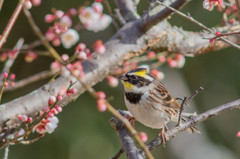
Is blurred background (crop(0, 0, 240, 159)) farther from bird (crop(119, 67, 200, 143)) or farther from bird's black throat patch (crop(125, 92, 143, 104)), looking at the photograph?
bird's black throat patch (crop(125, 92, 143, 104))

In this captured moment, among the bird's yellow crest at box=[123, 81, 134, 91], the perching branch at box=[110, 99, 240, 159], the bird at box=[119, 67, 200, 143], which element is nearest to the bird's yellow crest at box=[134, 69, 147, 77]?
the bird at box=[119, 67, 200, 143]

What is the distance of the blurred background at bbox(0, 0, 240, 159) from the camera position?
4.89m

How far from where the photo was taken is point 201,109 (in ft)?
18.0

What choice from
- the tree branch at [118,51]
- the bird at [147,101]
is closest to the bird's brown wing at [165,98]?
the bird at [147,101]

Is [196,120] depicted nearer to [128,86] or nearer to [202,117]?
[202,117]

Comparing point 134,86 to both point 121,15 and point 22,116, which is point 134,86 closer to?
point 121,15

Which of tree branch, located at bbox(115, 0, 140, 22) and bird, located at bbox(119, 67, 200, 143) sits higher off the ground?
tree branch, located at bbox(115, 0, 140, 22)

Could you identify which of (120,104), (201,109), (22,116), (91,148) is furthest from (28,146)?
(22,116)

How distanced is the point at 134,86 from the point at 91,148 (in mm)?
2284

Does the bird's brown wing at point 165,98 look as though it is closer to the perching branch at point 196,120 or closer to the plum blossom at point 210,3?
the perching branch at point 196,120

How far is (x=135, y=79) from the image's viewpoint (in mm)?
2982

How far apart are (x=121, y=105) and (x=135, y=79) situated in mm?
2187

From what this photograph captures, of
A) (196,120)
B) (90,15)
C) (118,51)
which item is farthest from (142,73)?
(196,120)

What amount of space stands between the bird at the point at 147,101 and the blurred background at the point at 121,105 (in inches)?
61.0
